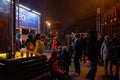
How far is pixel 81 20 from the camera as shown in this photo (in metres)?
44.2

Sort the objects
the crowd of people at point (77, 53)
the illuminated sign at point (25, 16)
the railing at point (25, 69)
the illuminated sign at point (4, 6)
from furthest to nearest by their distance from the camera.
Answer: the illuminated sign at point (25, 16)
the illuminated sign at point (4, 6)
the crowd of people at point (77, 53)
the railing at point (25, 69)

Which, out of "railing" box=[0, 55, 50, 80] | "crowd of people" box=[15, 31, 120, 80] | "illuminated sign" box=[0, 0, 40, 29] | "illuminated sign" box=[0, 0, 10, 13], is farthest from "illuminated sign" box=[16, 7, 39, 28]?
"railing" box=[0, 55, 50, 80]

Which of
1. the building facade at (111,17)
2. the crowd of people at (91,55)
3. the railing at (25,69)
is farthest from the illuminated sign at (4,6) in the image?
the building facade at (111,17)

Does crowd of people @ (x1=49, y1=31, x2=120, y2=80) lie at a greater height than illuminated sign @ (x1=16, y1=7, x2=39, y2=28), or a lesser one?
lesser

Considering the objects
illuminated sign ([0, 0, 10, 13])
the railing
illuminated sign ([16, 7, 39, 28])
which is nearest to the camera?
the railing

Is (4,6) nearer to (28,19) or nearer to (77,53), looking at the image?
(77,53)

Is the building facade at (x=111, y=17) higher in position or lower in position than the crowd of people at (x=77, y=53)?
higher

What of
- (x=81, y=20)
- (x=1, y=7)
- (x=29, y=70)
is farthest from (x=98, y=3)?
(x=29, y=70)

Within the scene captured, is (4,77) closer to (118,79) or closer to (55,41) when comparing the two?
(118,79)

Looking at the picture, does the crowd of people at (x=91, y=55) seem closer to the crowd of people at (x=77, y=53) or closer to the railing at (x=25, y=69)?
the crowd of people at (x=77, y=53)

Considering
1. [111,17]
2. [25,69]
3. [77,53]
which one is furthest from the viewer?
[111,17]

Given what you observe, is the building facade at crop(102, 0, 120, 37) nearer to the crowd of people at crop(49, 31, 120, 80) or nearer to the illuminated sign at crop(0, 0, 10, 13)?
the illuminated sign at crop(0, 0, 10, 13)

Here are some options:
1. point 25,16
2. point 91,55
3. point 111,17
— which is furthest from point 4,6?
point 111,17

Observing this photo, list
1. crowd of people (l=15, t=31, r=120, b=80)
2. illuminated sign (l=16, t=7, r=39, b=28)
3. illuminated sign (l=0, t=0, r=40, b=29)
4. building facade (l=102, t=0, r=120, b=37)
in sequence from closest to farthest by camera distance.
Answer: crowd of people (l=15, t=31, r=120, b=80) → illuminated sign (l=0, t=0, r=40, b=29) → illuminated sign (l=16, t=7, r=39, b=28) → building facade (l=102, t=0, r=120, b=37)
